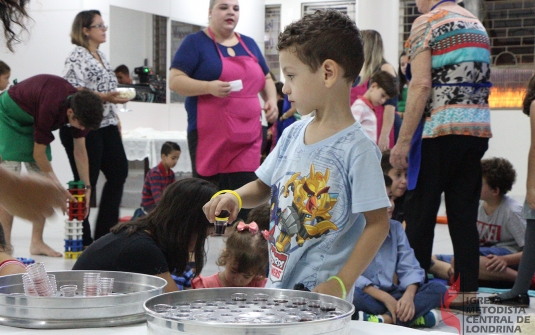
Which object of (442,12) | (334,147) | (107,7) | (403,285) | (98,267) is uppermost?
(107,7)

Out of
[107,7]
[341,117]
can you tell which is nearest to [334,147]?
[341,117]

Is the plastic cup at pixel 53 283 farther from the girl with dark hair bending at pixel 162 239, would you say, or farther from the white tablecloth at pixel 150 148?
the white tablecloth at pixel 150 148

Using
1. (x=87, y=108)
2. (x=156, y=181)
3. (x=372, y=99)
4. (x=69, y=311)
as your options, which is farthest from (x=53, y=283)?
(x=156, y=181)

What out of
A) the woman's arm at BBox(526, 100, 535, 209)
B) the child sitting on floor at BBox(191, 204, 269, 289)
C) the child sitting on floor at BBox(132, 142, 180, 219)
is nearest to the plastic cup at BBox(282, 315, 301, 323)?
the child sitting on floor at BBox(191, 204, 269, 289)

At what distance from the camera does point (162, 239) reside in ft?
7.83

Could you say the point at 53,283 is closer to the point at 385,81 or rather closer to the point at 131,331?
the point at 131,331

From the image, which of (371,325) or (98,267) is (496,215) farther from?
(371,325)

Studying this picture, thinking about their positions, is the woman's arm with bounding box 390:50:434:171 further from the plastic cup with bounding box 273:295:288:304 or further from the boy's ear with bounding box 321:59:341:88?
the plastic cup with bounding box 273:295:288:304

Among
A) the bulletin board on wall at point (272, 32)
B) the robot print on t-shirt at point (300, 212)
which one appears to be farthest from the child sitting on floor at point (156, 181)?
the bulletin board on wall at point (272, 32)

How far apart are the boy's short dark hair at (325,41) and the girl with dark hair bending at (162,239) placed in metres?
0.95

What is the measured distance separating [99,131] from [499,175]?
2.56 m

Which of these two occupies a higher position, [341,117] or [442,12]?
[442,12]

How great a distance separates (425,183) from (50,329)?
228cm

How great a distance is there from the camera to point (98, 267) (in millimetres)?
2305
